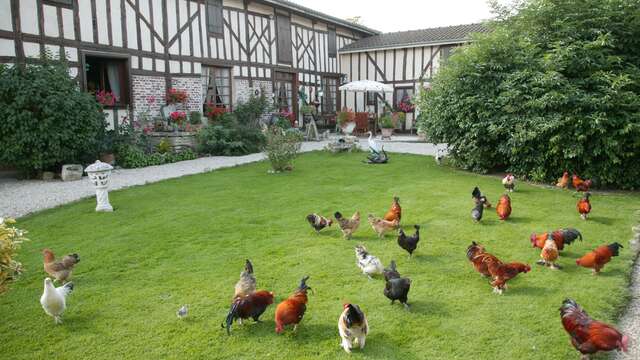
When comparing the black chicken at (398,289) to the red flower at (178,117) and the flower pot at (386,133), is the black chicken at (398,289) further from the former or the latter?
the flower pot at (386,133)

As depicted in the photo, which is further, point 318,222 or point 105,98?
point 105,98

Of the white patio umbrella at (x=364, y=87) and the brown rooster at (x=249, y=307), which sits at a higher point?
the white patio umbrella at (x=364, y=87)

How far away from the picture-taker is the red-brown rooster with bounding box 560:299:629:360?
269cm

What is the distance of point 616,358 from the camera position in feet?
9.43

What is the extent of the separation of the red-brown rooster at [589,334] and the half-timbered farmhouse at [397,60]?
53.9ft

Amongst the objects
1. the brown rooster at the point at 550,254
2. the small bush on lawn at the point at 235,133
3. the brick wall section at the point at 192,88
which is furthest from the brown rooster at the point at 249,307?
the brick wall section at the point at 192,88

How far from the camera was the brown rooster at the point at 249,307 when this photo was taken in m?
3.20

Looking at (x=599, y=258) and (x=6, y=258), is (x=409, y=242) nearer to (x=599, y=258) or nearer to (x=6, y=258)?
(x=599, y=258)

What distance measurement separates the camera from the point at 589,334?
2.73 metres

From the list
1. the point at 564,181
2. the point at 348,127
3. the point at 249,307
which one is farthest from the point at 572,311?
the point at 348,127

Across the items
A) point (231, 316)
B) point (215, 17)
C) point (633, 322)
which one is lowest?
point (633, 322)

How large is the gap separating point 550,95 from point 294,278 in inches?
238

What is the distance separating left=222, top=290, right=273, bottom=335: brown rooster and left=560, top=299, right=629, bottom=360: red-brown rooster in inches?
77.5

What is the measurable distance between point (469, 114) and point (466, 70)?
0.93 m
